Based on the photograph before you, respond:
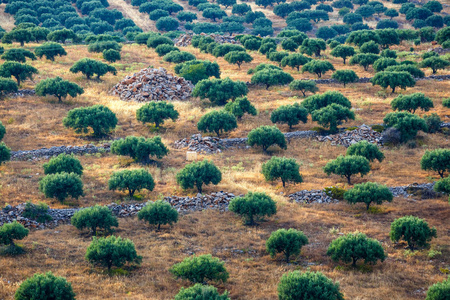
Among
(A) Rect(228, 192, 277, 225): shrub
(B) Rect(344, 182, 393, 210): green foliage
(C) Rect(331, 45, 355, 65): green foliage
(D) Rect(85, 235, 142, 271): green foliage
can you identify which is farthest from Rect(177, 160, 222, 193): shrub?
(C) Rect(331, 45, 355, 65): green foliage

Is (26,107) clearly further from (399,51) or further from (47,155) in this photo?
(399,51)

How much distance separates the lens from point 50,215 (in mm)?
28594

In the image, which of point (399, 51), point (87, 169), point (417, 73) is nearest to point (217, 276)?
point (87, 169)

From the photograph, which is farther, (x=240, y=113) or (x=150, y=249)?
(x=240, y=113)

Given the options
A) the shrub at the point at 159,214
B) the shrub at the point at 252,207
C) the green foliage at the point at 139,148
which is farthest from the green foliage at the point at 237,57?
the shrub at the point at 159,214

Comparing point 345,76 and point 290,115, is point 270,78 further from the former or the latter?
point 290,115

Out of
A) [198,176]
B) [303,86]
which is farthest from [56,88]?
[303,86]

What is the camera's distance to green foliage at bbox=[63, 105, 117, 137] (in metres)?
44.0

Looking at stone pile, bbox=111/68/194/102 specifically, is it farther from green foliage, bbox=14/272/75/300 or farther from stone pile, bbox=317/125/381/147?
green foliage, bbox=14/272/75/300

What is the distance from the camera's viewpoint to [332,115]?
153 feet

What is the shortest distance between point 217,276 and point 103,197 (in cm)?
1471

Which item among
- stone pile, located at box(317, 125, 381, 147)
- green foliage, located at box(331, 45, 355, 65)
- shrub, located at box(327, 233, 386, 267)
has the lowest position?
stone pile, located at box(317, 125, 381, 147)

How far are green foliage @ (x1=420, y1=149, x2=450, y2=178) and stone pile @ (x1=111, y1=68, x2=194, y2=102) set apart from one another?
3108 cm

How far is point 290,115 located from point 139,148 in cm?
1758
